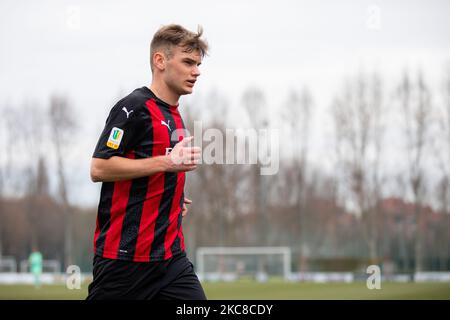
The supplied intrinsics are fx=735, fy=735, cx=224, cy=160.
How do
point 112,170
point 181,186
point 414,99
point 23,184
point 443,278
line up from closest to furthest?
point 112,170 → point 181,186 → point 443,278 → point 414,99 → point 23,184

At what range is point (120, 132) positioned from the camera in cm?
520

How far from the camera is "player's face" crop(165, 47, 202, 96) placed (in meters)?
5.55

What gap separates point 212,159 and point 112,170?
0.81 metres

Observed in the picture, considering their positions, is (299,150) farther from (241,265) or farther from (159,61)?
(159,61)

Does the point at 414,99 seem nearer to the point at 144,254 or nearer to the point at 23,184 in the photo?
the point at 23,184

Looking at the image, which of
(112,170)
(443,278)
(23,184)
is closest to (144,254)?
(112,170)

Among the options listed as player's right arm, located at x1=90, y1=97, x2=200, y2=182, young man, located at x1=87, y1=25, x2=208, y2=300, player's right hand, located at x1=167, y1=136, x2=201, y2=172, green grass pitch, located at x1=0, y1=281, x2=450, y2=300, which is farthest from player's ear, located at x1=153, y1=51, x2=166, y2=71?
green grass pitch, located at x1=0, y1=281, x2=450, y2=300

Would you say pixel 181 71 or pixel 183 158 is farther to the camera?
pixel 181 71

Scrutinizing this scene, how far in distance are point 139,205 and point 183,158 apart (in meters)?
0.54

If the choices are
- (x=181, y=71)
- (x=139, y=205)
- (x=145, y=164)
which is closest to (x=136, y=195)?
(x=139, y=205)

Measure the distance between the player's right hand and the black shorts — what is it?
0.78 meters

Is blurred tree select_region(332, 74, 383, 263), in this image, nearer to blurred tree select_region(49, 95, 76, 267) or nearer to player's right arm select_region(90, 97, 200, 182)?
blurred tree select_region(49, 95, 76, 267)

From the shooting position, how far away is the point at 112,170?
514cm

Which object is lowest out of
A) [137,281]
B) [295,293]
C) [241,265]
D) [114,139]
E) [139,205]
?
[241,265]
